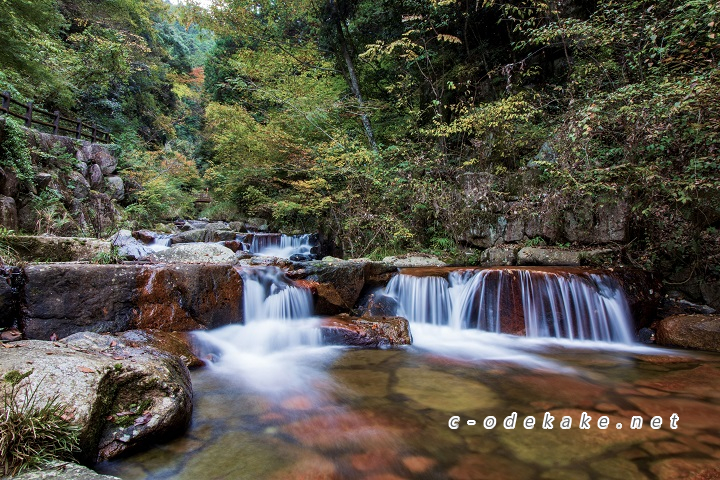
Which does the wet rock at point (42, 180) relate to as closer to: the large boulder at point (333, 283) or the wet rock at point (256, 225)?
the wet rock at point (256, 225)

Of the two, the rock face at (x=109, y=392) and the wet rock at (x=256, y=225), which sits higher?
the wet rock at (x=256, y=225)

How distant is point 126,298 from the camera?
4.21m

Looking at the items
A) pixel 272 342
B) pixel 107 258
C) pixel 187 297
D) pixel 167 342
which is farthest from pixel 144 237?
pixel 167 342

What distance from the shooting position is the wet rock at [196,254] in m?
7.19

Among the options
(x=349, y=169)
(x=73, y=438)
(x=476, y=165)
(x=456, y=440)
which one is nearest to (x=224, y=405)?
(x=73, y=438)

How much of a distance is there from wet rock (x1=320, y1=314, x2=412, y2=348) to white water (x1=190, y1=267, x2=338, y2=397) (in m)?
0.17

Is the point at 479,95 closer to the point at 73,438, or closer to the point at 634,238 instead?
the point at 634,238

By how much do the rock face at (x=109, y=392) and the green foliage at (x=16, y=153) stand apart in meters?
7.28

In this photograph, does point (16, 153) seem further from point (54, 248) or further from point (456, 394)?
point (456, 394)

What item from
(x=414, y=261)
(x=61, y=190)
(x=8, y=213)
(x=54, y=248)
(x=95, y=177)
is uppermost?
(x=95, y=177)

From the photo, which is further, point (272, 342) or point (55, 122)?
point (55, 122)

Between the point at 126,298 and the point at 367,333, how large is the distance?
3.20m

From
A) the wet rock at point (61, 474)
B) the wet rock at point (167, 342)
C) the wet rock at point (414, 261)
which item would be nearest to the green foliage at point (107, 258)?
the wet rock at point (167, 342)

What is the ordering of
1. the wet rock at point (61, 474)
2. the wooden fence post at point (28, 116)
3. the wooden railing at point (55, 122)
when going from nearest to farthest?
1. the wet rock at point (61, 474)
2. the wooden railing at point (55, 122)
3. the wooden fence post at point (28, 116)
